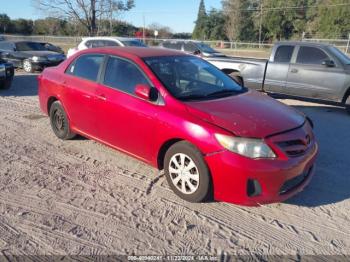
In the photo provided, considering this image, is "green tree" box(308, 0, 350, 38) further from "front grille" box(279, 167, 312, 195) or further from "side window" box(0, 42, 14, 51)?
"front grille" box(279, 167, 312, 195)

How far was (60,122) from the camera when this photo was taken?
6.10 metres

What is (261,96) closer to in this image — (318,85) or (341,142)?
(341,142)

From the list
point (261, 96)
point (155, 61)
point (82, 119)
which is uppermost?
point (155, 61)

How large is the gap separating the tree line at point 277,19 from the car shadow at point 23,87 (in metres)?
38.7

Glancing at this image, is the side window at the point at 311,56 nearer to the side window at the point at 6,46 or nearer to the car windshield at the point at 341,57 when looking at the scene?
the car windshield at the point at 341,57

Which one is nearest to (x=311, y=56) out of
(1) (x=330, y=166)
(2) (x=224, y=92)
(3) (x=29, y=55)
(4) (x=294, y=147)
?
(1) (x=330, y=166)

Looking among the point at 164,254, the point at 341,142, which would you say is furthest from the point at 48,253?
the point at 341,142

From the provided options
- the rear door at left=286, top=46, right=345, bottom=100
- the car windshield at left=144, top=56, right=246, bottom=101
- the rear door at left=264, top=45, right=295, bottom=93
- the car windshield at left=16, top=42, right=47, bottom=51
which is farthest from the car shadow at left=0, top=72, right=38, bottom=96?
the rear door at left=286, top=46, right=345, bottom=100

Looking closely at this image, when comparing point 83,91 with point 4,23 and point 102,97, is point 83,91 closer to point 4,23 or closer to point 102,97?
point 102,97

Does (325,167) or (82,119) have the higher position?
(82,119)

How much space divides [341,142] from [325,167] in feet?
4.71

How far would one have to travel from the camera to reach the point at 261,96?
491 centimetres

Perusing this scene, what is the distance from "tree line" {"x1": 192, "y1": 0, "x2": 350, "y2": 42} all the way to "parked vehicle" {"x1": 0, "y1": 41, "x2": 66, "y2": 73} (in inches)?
1443

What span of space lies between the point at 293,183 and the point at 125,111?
2.20m
